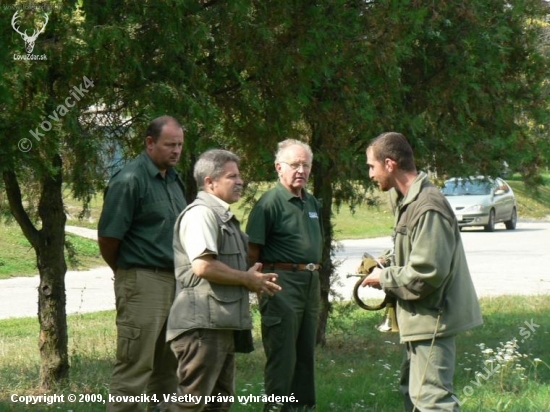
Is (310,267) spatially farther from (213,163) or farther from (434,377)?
(434,377)

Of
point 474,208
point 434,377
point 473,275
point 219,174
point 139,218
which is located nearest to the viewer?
point 434,377

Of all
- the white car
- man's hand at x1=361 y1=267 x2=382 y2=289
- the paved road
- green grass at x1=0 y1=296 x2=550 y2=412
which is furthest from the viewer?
the white car

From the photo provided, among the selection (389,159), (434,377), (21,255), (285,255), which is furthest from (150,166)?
(21,255)

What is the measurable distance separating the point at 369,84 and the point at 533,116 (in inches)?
99.0

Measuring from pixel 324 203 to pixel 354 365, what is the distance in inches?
A: 61.3

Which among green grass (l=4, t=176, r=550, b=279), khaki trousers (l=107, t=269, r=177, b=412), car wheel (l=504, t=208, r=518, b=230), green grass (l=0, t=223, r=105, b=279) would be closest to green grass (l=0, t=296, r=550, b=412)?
green grass (l=4, t=176, r=550, b=279)

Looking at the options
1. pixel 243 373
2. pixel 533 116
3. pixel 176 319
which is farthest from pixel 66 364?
pixel 533 116

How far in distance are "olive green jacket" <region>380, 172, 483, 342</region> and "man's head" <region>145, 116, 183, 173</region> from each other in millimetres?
1500

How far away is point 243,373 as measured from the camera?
362 inches

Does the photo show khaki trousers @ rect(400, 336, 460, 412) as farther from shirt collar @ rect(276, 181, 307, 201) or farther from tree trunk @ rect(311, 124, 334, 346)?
tree trunk @ rect(311, 124, 334, 346)

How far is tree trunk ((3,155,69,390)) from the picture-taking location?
7.91 meters

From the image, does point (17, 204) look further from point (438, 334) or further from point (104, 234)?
point (438, 334)

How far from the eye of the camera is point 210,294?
19.1ft

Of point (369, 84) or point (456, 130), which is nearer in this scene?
point (369, 84)
